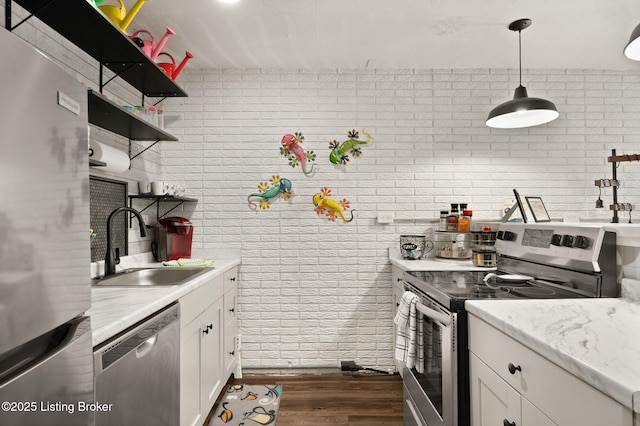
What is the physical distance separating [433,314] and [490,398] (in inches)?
16.0

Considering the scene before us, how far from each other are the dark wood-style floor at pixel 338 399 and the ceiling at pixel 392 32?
2.55 m

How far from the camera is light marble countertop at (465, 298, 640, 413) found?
693mm

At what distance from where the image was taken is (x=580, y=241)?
1.56 metres

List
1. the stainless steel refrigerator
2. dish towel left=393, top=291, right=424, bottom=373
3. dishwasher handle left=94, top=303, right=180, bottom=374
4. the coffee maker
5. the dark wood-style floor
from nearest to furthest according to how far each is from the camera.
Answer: the stainless steel refrigerator < dishwasher handle left=94, top=303, right=180, bottom=374 < dish towel left=393, top=291, right=424, bottom=373 < the dark wood-style floor < the coffee maker

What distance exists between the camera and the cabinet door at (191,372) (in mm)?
1652

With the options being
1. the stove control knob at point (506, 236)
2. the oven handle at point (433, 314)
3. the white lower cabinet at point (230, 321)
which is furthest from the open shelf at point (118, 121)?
the stove control knob at point (506, 236)

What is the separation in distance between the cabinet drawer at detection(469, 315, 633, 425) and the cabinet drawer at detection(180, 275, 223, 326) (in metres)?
1.27

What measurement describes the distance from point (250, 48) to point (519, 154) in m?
2.41

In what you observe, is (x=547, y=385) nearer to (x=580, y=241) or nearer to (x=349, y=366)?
(x=580, y=241)

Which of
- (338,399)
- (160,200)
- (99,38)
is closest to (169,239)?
(160,200)

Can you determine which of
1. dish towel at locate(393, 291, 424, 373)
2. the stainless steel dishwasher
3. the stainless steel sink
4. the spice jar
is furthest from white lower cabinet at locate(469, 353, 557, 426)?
the spice jar

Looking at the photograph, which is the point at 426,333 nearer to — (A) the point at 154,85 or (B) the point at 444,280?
(B) the point at 444,280

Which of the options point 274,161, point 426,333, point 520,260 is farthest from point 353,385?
point 274,161

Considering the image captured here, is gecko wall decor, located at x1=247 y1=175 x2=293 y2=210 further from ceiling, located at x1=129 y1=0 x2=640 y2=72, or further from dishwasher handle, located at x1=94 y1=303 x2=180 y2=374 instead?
dishwasher handle, located at x1=94 y1=303 x2=180 y2=374
